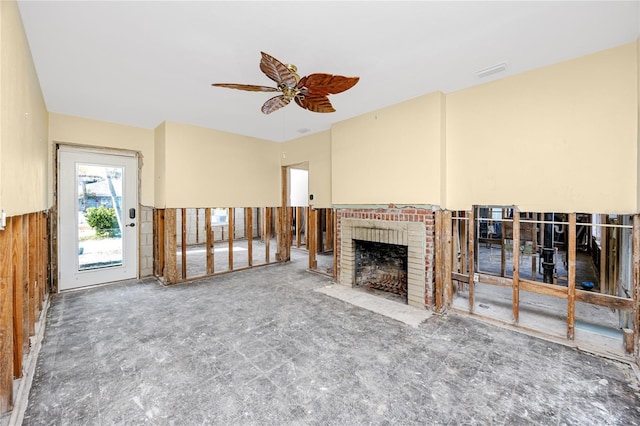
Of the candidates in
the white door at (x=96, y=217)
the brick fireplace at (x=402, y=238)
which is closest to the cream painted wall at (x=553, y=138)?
the brick fireplace at (x=402, y=238)

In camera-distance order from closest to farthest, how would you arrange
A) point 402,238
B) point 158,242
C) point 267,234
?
point 402,238 → point 158,242 → point 267,234

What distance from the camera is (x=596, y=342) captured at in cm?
256

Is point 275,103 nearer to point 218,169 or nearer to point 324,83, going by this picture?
point 324,83

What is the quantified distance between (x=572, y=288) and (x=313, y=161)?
4.25 m

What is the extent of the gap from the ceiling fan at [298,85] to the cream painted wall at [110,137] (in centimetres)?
328

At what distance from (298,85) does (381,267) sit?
317cm

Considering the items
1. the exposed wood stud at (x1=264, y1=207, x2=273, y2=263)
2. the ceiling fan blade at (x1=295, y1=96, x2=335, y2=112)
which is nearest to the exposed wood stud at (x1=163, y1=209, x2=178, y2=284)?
the exposed wood stud at (x1=264, y1=207, x2=273, y2=263)

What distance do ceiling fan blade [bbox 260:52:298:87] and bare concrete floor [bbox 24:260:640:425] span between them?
240 cm

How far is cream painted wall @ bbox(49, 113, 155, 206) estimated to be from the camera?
13.5ft

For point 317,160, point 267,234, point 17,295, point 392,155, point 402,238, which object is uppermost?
point 317,160

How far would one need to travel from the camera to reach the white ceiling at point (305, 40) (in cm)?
197

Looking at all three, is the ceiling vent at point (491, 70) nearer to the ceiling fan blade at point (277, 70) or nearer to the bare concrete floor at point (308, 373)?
the ceiling fan blade at point (277, 70)

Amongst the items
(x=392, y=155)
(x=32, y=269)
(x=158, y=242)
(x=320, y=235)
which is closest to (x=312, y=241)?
(x=320, y=235)

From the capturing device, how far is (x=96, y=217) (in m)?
4.47
